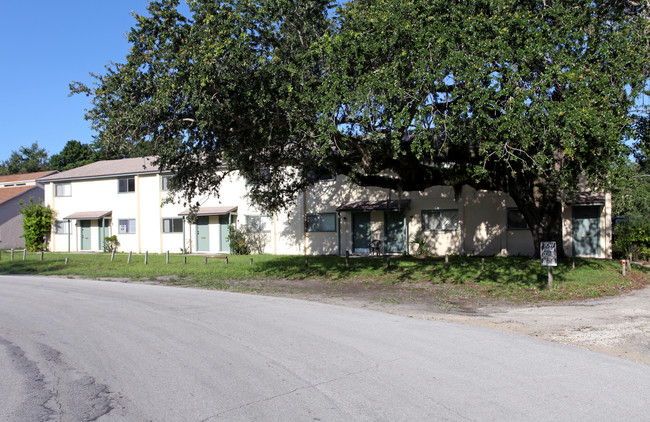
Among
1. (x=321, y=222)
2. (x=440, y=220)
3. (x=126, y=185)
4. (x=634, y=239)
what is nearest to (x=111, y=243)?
(x=126, y=185)

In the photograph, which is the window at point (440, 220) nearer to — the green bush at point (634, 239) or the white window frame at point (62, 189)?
the green bush at point (634, 239)

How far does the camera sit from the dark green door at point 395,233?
25.4 metres

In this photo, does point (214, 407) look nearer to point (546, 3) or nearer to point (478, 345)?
point (478, 345)

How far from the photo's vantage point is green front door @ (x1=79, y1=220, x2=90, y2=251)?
34.2m

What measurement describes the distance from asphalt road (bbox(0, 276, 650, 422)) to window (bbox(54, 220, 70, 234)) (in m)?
27.2

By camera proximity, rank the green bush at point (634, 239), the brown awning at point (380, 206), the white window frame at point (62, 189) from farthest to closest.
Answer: the white window frame at point (62, 189), the brown awning at point (380, 206), the green bush at point (634, 239)

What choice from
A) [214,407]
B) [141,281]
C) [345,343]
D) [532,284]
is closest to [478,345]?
[345,343]

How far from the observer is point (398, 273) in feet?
59.1

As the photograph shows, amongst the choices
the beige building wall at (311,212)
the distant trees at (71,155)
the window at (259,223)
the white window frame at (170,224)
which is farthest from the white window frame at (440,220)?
the distant trees at (71,155)

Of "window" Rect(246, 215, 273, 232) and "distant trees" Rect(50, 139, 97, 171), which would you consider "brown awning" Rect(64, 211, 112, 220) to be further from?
"distant trees" Rect(50, 139, 97, 171)

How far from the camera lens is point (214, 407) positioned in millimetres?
4965

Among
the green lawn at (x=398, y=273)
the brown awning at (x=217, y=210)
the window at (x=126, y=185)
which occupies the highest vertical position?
the window at (x=126, y=185)

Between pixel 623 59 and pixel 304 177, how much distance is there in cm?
1066

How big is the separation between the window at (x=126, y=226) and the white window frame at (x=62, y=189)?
5.11 metres
